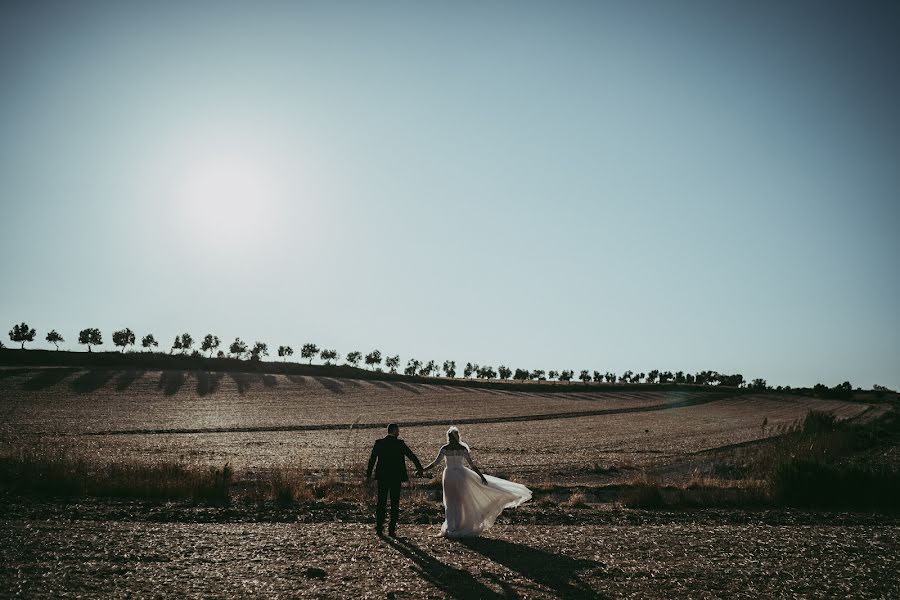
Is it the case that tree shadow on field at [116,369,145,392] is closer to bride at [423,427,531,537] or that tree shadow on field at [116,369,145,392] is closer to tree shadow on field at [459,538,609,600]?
bride at [423,427,531,537]

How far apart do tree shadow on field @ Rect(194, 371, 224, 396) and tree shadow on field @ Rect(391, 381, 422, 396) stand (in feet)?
102

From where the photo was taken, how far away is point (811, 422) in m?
41.7

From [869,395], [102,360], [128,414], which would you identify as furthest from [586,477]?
[869,395]

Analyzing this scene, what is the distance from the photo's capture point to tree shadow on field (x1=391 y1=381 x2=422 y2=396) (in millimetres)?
96463

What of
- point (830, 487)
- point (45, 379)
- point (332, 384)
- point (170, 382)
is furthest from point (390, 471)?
point (332, 384)

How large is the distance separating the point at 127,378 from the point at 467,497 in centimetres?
8389

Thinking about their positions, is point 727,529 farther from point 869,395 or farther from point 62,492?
point 869,395

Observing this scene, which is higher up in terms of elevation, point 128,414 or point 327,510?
point 327,510

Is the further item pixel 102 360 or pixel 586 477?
pixel 102 360

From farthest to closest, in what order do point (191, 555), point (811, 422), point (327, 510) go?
point (811, 422) < point (327, 510) < point (191, 555)

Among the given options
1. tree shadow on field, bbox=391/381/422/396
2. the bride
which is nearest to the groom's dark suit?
the bride

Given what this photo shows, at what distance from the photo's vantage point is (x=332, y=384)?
97.4 meters

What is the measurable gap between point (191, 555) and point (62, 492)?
805 cm

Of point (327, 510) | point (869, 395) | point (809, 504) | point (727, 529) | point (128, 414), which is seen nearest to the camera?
point (727, 529)
